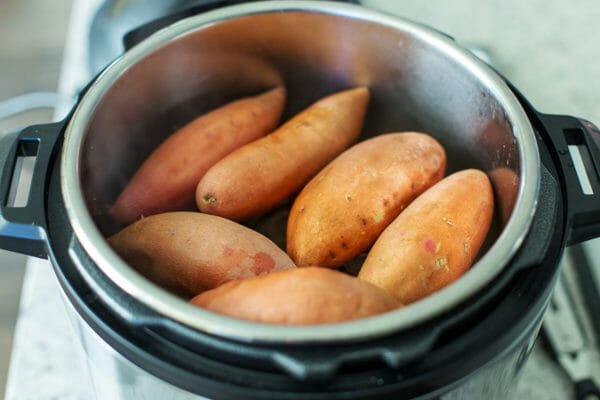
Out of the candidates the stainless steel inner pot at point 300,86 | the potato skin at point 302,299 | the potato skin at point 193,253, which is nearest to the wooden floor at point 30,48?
the stainless steel inner pot at point 300,86

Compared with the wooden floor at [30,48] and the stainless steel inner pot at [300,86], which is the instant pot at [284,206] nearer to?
the stainless steel inner pot at [300,86]

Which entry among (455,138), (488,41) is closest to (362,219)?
(455,138)

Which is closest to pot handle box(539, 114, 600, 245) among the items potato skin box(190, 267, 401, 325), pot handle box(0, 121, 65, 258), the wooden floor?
potato skin box(190, 267, 401, 325)

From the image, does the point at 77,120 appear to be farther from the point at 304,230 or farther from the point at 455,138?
the point at 455,138

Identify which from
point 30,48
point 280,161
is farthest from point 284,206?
point 30,48

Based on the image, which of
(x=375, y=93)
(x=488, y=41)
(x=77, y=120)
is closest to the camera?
(x=77, y=120)

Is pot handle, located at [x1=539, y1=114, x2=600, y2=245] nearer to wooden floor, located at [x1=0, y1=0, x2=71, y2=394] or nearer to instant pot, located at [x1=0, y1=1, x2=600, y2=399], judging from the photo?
instant pot, located at [x1=0, y1=1, x2=600, y2=399]
